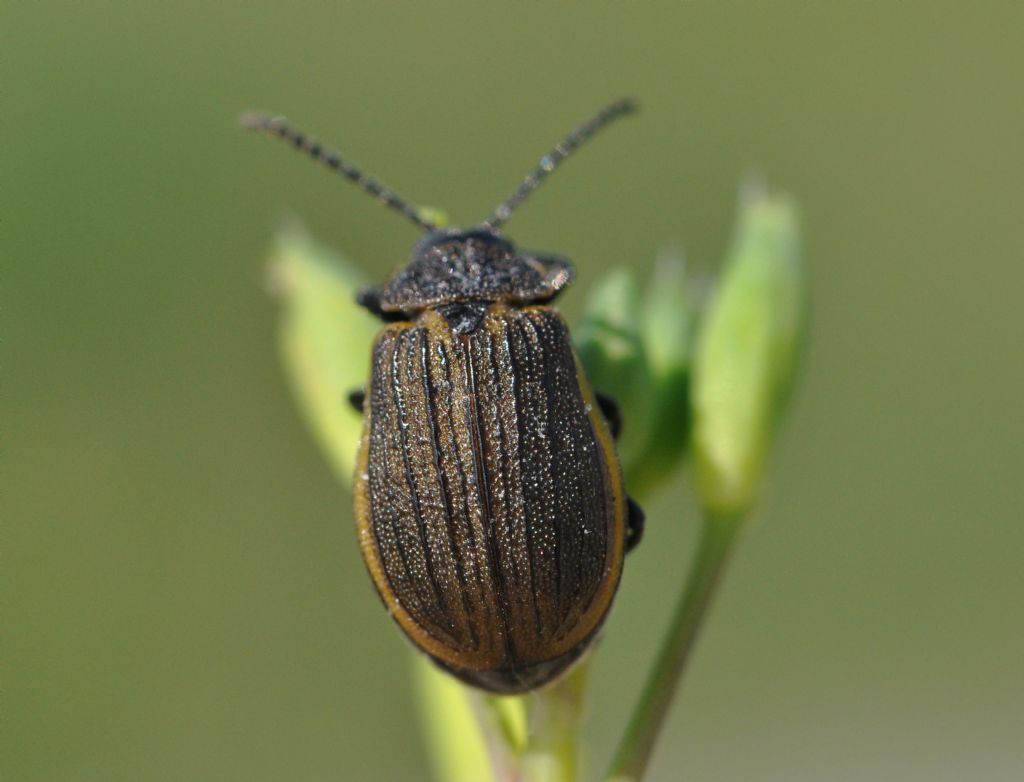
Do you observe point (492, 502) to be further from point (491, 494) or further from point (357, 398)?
point (357, 398)

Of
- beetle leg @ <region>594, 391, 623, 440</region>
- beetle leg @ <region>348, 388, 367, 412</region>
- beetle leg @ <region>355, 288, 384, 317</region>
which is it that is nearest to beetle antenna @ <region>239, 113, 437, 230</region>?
beetle leg @ <region>355, 288, 384, 317</region>

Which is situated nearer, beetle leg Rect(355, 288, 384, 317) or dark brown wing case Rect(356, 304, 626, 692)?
dark brown wing case Rect(356, 304, 626, 692)

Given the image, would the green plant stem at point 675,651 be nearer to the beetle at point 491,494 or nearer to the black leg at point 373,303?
the beetle at point 491,494

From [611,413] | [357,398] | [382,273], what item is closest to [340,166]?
[357,398]

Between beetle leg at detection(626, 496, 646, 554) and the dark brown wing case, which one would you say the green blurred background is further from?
the dark brown wing case

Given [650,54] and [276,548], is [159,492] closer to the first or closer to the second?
[276,548]
